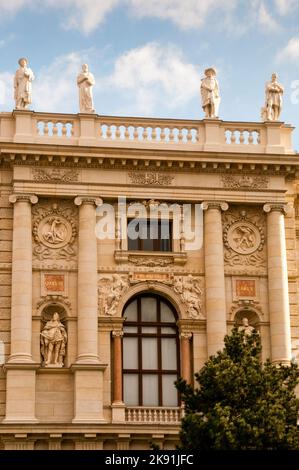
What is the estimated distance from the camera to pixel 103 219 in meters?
37.7

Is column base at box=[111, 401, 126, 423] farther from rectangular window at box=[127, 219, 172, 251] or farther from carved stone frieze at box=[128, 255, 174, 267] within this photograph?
rectangular window at box=[127, 219, 172, 251]

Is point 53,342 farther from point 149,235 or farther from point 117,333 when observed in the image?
point 149,235

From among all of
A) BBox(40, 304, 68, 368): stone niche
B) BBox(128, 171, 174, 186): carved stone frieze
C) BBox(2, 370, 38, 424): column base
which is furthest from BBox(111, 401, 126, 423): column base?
BBox(128, 171, 174, 186): carved stone frieze

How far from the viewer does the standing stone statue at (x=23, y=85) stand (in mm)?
38156

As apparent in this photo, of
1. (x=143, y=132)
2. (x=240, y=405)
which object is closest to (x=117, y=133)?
(x=143, y=132)

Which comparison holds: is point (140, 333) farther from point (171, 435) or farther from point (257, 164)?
point (257, 164)

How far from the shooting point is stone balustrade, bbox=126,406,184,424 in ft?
118

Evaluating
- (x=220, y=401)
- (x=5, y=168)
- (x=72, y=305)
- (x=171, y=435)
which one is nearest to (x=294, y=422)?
(x=220, y=401)

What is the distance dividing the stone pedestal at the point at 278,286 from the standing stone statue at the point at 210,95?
3469 millimetres

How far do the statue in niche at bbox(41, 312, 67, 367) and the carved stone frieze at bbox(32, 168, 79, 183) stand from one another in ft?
14.6

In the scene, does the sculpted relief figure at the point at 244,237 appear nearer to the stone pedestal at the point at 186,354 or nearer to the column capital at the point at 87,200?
the stone pedestal at the point at 186,354

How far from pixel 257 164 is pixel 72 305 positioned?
283 inches

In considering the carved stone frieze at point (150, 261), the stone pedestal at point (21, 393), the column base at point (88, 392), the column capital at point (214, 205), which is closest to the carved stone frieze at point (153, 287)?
the carved stone frieze at point (150, 261)

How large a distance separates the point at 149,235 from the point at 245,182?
11.2 ft
